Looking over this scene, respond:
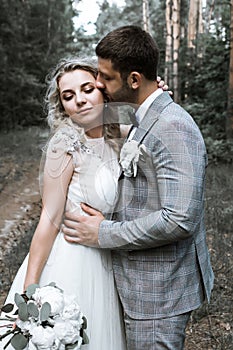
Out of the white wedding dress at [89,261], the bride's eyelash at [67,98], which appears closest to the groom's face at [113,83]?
the bride's eyelash at [67,98]

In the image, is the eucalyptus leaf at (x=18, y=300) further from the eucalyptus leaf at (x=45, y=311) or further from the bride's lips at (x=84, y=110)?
the bride's lips at (x=84, y=110)

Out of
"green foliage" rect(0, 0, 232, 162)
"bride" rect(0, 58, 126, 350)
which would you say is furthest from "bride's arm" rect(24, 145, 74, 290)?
"green foliage" rect(0, 0, 232, 162)

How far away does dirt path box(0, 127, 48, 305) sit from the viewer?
6.56 metres

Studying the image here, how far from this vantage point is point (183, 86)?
1883 centimetres

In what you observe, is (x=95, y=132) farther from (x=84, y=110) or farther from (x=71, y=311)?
(x=71, y=311)

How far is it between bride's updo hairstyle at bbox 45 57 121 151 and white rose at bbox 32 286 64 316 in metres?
0.83

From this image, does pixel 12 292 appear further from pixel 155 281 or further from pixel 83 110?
pixel 83 110

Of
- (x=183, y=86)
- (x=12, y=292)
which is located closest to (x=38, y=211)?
(x=12, y=292)

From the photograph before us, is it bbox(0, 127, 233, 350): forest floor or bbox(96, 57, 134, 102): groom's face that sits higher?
bbox(96, 57, 134, 102): groom's face

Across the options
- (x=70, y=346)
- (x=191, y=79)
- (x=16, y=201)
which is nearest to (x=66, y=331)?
(x=70, y=346)

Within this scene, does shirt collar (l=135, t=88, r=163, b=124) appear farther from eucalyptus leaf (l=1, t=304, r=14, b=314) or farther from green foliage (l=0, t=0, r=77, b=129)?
green foliage (l=0, t=0, r=77, b=129)

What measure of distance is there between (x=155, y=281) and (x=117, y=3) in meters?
55.0

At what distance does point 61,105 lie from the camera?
8.86 feet

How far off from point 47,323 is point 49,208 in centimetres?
57
